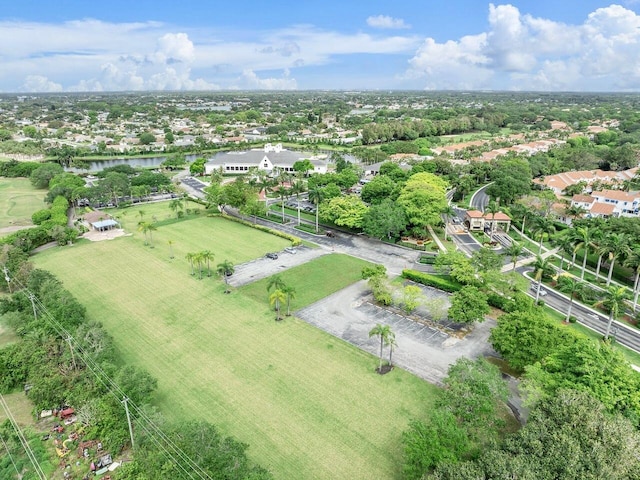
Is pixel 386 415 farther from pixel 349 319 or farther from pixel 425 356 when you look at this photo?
pixel 349 319

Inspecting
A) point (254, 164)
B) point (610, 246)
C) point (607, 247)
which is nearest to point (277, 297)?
point (607, 247)

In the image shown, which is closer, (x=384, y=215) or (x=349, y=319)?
(x=349, y=319)

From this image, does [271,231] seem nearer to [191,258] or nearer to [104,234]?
[191,258]

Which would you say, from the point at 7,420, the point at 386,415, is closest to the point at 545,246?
the point at 386,415

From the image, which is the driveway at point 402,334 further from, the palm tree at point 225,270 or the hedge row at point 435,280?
the palm tree at point 225,270

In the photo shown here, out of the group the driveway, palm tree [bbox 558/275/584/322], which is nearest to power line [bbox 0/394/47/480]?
the driveway

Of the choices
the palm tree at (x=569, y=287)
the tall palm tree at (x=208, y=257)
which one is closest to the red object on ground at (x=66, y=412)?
the tall palm tree at (x=208, y=257)
